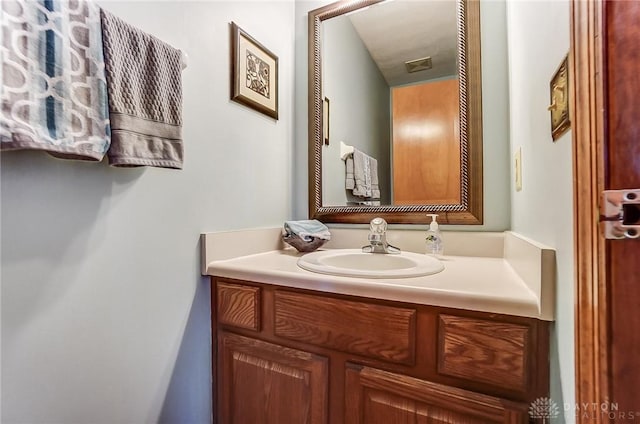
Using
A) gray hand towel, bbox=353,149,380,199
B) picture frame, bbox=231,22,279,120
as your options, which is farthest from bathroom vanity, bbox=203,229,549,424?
picture frame, bbox=231,22,279,120

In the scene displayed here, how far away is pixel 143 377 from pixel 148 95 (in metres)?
0.76

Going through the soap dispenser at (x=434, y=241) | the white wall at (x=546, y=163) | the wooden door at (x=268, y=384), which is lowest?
the wooden door at (x=268, y=384)

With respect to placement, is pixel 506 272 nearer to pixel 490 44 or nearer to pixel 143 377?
pixel 490 44

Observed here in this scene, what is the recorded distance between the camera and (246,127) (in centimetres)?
117

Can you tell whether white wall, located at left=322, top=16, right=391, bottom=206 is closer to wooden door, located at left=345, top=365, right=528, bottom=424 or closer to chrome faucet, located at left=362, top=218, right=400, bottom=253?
chrome faucet, located at left=362, top=218, right=400, bottom=253

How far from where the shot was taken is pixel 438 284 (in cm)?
70

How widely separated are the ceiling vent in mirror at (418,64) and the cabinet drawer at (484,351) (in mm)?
1014

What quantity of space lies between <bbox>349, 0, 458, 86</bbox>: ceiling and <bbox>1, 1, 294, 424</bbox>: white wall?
0.50m

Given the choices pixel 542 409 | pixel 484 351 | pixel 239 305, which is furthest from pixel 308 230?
pixel 542 409

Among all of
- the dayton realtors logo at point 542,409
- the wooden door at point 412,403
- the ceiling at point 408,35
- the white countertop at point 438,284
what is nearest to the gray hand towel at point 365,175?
the ceiling at point 408,35

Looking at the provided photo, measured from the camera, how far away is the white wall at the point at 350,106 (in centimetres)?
128

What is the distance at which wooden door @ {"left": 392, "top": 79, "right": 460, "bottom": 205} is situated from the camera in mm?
1153

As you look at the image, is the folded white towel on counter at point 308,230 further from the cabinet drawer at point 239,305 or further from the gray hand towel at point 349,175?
the cabinet drawer at point 239,305

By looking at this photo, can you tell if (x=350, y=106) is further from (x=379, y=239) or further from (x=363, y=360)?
(x=363, y=360)
